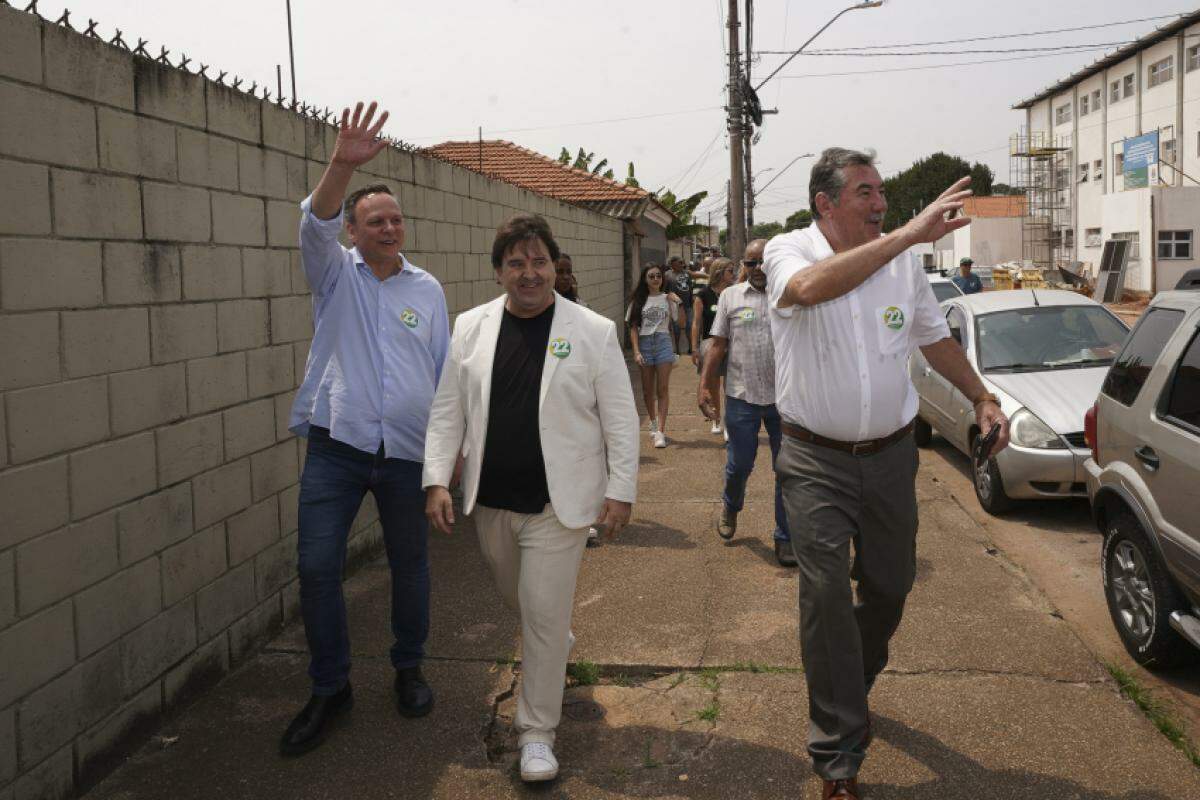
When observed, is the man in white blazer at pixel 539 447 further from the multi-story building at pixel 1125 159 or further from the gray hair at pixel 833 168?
the multi-story building at pixel 1125 159

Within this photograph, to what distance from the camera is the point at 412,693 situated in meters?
4.07

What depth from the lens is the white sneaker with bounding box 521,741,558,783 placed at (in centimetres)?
346

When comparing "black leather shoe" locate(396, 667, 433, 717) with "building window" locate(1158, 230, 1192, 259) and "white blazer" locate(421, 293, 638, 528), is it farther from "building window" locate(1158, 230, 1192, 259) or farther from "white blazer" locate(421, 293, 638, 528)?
"building window" locate(1158, 230, 1192, 259)

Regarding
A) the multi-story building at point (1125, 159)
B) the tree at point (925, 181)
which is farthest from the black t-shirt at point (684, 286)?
the tree at point (925, 181)

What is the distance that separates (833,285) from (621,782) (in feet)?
5.85

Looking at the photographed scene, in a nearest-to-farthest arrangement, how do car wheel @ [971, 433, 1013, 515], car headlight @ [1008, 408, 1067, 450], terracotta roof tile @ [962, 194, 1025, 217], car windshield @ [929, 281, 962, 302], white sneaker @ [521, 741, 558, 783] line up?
white sneaker @ [521, 741, 558, 783]
car headlight @ [1008, 408, 1067, 450]
car wheel @ [971, 433, 1013, 515]
car windshield @ [929, 281, 962, 302]
terracotta roof tile @ [962, 194, 1025, 217]

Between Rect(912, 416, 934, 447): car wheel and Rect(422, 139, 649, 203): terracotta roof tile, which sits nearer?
Rect(912, 416, 934, 447): car wheel

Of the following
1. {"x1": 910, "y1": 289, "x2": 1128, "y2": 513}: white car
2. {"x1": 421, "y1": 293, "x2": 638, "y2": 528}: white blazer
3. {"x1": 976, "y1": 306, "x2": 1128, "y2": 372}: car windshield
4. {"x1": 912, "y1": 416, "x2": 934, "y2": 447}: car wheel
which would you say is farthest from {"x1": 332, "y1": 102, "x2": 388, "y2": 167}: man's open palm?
{"x1": 912, "y1": 416, "x2": 934, "y2": 447}: car wheel

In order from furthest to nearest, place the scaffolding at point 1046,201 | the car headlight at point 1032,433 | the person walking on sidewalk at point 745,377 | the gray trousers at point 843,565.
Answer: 1. the scaffolding at point 1046,201
2. the car headlight at point 1032,433
3. the person walking on sidewalk at point 745,377
4. the gray trousers at point 843,565

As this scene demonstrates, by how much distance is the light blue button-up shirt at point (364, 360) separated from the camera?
3812 mm

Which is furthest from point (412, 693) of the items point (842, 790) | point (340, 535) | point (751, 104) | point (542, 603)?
→ point (751, 104)

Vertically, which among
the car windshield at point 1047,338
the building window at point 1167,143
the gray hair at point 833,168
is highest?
the building window at point 1167,143

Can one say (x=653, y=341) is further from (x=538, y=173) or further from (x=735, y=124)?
(x=538, y=173)

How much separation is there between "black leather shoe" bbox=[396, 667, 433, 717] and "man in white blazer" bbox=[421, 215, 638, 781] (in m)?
0.59
